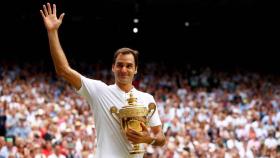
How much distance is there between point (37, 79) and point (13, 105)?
4013 millimetres

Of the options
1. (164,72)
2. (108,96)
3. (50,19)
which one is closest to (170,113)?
(164,72)

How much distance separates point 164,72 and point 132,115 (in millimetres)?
16550

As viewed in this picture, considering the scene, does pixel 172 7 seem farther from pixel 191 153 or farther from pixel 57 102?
pixel 191 153

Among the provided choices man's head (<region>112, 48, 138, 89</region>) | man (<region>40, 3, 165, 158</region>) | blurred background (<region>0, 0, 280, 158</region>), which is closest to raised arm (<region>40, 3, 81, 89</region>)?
man (<region>40, 3, 165, 158</region>)

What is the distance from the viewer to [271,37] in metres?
23.7

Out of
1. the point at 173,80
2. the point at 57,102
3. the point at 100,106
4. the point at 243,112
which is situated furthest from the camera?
the point at 173,80

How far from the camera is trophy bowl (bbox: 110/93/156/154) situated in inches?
131

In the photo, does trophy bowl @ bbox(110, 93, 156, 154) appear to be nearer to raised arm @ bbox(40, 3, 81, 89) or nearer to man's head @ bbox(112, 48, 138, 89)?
man's head @ bbox(112, 48, 138, 89)

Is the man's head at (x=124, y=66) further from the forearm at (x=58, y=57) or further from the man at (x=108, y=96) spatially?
the forearm at (x=58, y=57)

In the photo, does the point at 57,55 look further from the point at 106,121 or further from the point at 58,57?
the point at 106,121

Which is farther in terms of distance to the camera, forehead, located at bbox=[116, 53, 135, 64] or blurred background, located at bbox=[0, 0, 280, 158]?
blurred background, located at bbox=[0, 0, 280, 158]

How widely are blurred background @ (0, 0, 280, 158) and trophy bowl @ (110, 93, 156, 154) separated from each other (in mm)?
6379

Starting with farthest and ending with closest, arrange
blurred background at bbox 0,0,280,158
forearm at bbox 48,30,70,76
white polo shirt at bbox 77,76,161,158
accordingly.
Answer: blurred background at bbox 0,0,280,158
white polo shirt at bbox 77,76,161,158
forearm at bbox 48,30,70,76

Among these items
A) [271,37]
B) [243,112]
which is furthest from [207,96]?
[271,37]
